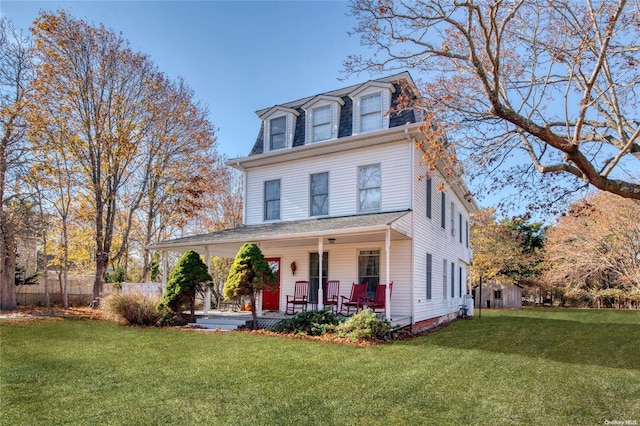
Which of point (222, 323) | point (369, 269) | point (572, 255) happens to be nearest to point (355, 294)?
point (369, 269)

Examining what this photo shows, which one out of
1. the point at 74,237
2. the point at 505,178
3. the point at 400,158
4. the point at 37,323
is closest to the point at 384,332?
the point at 505,178

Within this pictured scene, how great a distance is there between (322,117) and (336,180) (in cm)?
224

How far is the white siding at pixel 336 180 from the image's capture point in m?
11.7

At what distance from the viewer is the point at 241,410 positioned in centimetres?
424

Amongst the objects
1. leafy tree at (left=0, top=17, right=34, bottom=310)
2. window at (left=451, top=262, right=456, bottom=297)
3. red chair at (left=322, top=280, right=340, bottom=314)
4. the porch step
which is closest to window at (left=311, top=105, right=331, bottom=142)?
red chair at (left=322, top=280, right=340, bottom=314)

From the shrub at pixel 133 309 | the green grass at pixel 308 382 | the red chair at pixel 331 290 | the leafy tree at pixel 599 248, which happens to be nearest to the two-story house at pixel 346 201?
the red chair at pixel 331 290

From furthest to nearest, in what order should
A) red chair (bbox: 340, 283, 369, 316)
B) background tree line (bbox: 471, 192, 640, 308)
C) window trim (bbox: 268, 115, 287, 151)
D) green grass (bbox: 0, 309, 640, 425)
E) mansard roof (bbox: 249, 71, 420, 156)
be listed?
background tree line (bbox: 471, 192, 640, 308) < window trim (bbox: 268, 115, 287, 151) < mansard roof (bbox: 249, 71, 420, 156) < red chair (bbox: 340, 283, 369, 316) < green grass (bbox: 0, 309, 640, 425)

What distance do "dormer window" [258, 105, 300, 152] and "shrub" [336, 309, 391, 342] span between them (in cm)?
676

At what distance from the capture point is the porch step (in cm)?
1138

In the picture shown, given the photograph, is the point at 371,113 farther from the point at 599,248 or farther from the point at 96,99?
the point at 599,248

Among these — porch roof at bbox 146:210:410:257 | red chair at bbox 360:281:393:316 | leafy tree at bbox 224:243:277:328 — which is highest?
porch roof at bbox 146:210:410:257

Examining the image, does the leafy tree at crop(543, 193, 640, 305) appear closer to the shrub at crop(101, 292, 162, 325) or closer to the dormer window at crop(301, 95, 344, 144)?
the dormer window at crop(301, 95, 344, 144)

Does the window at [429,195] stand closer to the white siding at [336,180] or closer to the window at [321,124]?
the white siding at [336,180]

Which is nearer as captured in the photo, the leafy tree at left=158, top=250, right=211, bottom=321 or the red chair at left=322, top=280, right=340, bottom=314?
the leafy tree at left=158, top=250, right=211, bottom=321
